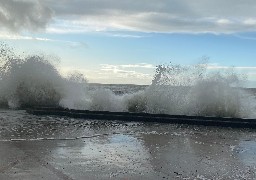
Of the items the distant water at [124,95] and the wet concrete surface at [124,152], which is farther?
Answer: the distant water at [124,95]

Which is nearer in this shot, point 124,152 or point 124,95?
point 124,152

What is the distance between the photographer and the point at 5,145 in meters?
6.81

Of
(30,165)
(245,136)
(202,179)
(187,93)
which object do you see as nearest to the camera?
(202,179)

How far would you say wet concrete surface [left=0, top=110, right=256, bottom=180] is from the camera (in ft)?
16.1

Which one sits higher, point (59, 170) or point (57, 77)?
point (57, 77)

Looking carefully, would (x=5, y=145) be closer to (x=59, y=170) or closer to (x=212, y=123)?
(x=59, y=170)

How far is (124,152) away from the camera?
21.1 ft

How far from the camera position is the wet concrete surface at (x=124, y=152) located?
491 centimetres

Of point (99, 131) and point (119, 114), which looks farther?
point (119, 114)

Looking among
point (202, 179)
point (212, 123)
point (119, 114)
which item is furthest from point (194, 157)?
point (119, 114)

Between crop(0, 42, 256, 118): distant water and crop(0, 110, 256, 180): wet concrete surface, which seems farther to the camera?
crop(0, 42, 256, 118): distant water

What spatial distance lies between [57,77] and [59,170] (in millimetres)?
15375

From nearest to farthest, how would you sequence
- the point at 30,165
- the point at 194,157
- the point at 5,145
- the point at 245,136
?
the point at 30,165 < the point at 194,157 < the point at 5,145 < the point at 245,136

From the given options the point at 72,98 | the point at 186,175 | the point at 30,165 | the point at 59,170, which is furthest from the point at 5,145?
the point at 72,98
